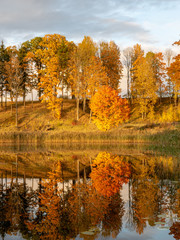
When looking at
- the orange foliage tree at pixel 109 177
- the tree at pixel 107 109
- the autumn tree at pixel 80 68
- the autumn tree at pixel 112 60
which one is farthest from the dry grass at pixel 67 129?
the orange foliage tree at pixel 109 177

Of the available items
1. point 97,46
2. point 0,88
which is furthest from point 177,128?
point 0,88

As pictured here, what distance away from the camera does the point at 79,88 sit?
163ft

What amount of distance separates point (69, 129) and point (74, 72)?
1210 cm

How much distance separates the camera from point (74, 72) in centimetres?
5066

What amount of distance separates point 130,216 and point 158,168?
837cm

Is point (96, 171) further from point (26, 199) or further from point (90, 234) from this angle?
point (90, 234)

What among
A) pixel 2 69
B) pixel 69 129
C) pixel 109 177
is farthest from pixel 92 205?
pixel 2 69

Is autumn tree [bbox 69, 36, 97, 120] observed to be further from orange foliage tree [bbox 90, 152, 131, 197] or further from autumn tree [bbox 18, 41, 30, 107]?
orange foliage tree [bbox 90, 152, 131, 197]

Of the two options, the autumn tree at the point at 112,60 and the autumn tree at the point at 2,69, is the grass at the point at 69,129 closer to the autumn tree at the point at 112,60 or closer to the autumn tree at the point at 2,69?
the autumn tree at the point at 2,69

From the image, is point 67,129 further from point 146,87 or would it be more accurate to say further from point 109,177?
point 109,177

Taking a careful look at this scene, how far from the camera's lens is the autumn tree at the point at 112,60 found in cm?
5496

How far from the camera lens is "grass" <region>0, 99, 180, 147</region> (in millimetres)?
31102

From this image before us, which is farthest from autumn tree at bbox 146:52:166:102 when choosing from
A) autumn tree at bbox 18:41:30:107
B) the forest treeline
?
autumn tree at bbox 18:41:30:107

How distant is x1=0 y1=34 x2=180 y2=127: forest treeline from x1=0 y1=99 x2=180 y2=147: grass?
278cm
